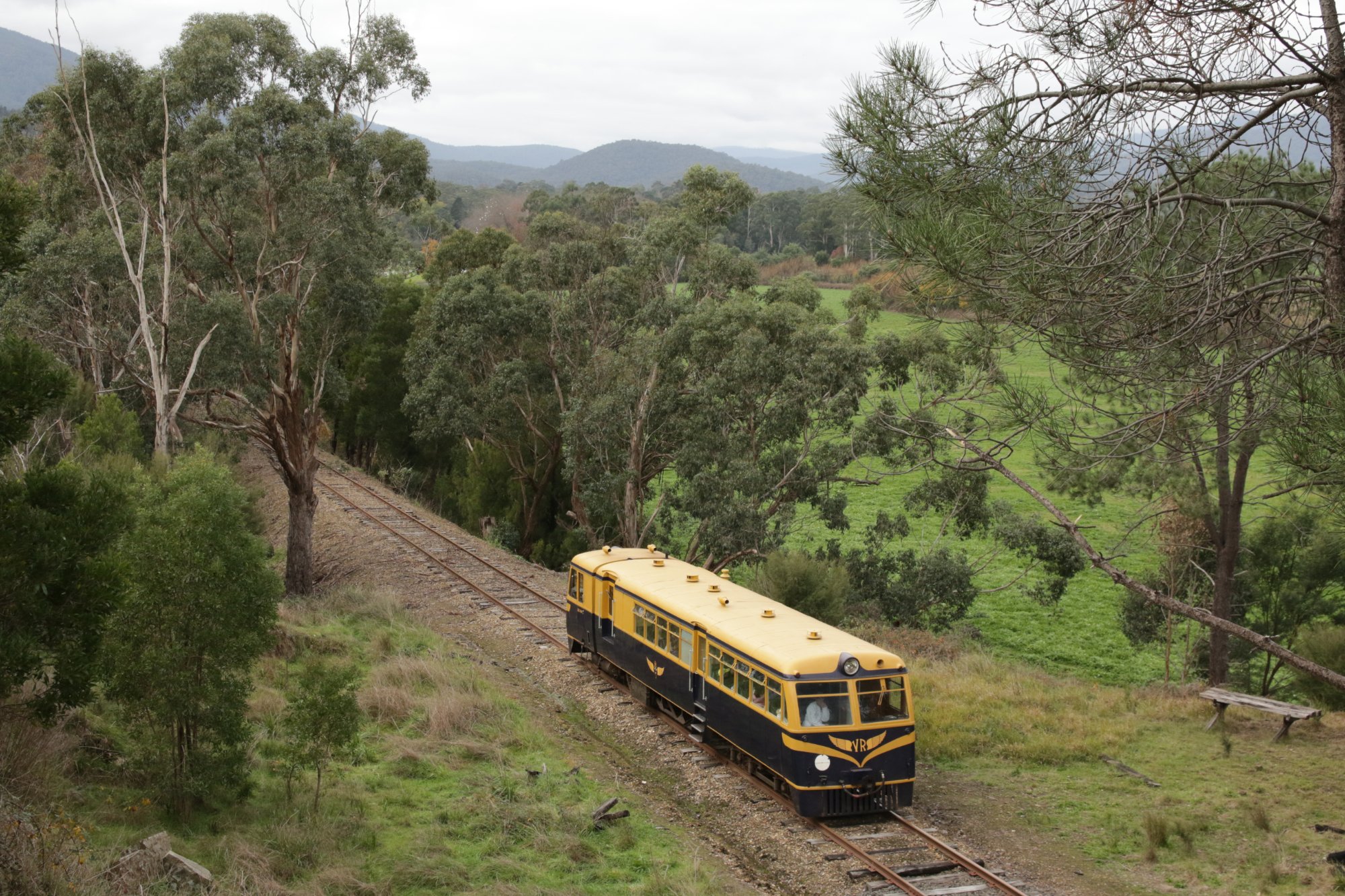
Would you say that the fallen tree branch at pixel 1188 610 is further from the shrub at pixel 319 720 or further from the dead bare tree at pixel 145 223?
the dead bare tree at pixel 145 223

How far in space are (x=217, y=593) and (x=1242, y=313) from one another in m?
10.1

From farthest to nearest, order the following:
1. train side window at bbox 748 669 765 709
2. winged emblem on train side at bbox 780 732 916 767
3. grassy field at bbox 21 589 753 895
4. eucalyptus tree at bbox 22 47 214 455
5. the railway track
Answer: eucalyptus tree at bbox 22 47 214 455 → train side window at bbox 748 669 765 709 → winged emblem on train side at bbox 780 732 916 767 → the railway track → grassy field at bbox 21 589 753 895

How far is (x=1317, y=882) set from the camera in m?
10.9

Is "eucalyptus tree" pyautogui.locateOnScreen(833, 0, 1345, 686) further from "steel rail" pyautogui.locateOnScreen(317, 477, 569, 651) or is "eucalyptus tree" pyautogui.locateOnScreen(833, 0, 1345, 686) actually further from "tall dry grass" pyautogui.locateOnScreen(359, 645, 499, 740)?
"steel rail" pyautogui.locateOnScreen(317, 477, 569, 651)

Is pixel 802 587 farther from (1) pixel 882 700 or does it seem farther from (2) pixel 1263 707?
(1) pixel 882 700

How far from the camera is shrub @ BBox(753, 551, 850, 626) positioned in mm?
22281

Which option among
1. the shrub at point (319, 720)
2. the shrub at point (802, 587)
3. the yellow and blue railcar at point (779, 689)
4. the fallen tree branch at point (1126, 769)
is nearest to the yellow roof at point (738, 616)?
the yellow and blue railcar at point (779, 689)

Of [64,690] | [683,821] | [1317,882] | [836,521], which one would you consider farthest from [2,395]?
[836,521]

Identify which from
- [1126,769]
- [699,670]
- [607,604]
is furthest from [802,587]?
[1126,769]

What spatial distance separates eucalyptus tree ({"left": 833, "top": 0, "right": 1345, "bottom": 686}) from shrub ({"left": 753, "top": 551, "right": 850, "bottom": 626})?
12.5 metres

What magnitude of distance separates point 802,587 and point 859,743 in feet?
32.0

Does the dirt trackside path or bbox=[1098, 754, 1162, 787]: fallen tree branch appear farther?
bbox=[1098, 754, 1162, 787]: fallen tree branch

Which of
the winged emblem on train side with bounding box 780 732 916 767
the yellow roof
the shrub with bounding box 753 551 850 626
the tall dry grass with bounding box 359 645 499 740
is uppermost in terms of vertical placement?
the yellow roof

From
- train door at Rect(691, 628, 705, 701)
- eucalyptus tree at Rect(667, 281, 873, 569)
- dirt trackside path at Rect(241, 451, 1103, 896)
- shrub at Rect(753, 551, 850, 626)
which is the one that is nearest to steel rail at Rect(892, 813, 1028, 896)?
dirt trackside path at Rect(241, 451, 1103, 896)
